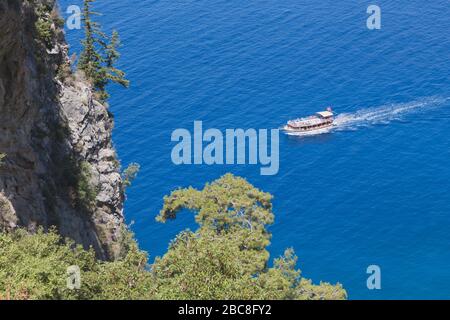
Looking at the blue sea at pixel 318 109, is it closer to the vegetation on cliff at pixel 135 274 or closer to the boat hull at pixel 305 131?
the boat hull at pixel 305 131

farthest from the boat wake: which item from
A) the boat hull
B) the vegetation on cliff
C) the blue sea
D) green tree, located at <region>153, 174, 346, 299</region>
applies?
the vegetation on cliff

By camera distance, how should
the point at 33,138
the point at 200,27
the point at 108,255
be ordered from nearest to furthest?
1. the point at 33,138
2. the point at 108,255
3. the point at 200,27

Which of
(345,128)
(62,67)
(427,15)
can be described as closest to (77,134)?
(62,67)

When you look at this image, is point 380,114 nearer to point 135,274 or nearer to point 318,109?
point 318,109

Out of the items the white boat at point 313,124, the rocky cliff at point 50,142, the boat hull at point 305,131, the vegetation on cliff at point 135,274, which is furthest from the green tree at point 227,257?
the white boat at point 313,124

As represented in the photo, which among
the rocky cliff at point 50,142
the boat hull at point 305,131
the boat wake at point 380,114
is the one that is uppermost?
the boat wake at point 380,114
